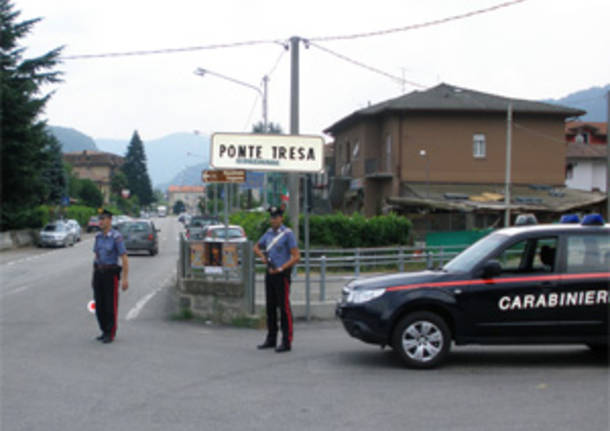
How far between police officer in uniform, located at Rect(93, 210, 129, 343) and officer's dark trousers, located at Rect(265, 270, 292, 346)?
6.72ft

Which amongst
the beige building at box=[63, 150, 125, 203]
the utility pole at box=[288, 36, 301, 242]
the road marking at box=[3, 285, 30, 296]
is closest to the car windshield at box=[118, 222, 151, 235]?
the road marking at box=[3, 285, 30, 296]

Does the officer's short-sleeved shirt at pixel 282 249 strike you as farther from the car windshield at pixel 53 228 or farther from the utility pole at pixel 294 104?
the car windshield at pixel 53 228

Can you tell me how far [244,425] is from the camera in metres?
5.68

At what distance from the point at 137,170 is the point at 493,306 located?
129m

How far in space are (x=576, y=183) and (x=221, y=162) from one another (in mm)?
54214

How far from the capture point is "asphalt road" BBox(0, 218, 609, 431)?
5.84m

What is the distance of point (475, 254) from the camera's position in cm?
833

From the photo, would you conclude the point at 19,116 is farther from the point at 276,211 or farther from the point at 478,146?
the point at 276,211

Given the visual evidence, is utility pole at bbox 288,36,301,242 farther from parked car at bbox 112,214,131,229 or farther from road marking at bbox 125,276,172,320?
parked car at bbox 112,214,131,229

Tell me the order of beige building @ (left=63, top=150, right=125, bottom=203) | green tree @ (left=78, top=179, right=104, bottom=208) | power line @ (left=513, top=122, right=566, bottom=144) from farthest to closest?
beige building @ (left=63, top=150, right=125, bottom=203) < green tree @ (left=78, top=179, right=104, bottom=208) < power line @ (left=513, top=122, right=566, bottom=144)

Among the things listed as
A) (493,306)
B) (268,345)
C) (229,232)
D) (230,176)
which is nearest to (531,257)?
(493,306)

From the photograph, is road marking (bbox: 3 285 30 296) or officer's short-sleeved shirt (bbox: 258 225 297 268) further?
road marking (bbox: 3 285 30 296)

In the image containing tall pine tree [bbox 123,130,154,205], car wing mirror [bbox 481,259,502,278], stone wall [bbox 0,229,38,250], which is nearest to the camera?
car wing mirror [bbox 481,259,502,278]

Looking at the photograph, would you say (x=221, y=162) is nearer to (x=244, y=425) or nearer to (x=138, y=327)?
(x=138, y=327)
